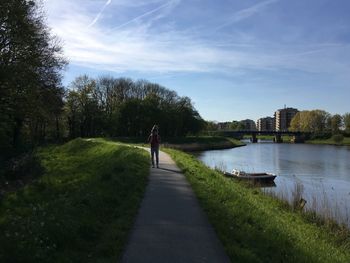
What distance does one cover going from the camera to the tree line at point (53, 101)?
92.4 feet

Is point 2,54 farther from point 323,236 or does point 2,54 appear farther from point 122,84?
point 122,84

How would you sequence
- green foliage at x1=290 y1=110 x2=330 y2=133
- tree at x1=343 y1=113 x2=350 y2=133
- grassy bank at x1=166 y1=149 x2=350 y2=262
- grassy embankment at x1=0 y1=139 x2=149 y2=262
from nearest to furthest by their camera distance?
grassy embankment at x1=0 y1=139 x2=149 y2=262 < grassy bank at x1=166 y1=149 x2=350 y2=262 < tree at x1=343 y1=113 x2=350 y2=133 < green foliage at x1=290 y1=110 x2=330 y2=133

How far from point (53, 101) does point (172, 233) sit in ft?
105

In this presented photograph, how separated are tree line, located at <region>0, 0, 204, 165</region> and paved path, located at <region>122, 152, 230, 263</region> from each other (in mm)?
17547

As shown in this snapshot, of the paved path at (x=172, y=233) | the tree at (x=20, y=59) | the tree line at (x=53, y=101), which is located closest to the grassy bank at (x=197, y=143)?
the tree line at (x=53, y=101)

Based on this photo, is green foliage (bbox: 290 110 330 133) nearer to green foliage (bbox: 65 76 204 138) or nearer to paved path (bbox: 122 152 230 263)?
green foliage (bbox: 65 76 204 138)

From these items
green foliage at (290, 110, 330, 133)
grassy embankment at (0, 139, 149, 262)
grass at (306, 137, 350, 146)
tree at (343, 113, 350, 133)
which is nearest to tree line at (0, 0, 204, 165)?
grassy embankment at (0, 139, 149, 262)

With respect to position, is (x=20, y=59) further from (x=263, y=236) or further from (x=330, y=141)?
(x=330, y=141)

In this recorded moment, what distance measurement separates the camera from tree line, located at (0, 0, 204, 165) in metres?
28.2

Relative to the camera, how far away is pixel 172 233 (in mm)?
8953

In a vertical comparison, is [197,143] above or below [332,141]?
above

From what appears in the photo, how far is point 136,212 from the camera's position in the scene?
10.8m

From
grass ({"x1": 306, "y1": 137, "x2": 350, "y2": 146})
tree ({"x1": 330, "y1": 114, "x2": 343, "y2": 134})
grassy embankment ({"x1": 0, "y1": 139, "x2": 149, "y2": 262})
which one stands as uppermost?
tree ({"x1": 330, "y1": 114, "x2": 343, "y2": 134})

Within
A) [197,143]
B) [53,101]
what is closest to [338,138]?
[197,143]
